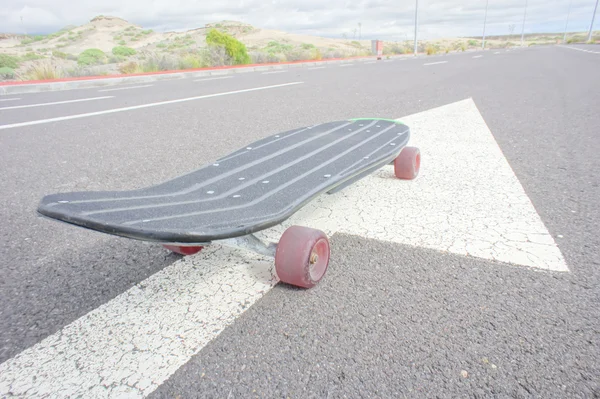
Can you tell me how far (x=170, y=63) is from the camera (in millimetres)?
14789

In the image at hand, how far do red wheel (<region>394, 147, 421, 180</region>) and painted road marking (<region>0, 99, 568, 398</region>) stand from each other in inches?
2.5

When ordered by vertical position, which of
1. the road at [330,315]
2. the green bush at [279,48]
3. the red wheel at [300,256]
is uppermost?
the red wheel at [300,256]

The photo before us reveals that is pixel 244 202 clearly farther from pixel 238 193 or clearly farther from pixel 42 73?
pixel 42 73

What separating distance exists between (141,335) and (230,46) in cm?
1738

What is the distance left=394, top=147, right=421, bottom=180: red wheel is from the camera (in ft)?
8.19

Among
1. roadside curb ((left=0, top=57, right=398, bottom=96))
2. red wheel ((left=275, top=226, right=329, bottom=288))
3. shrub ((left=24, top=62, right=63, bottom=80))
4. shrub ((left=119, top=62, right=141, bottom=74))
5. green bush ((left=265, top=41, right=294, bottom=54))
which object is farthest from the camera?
green bush ((left=265, top=41, right=294, bottom=54))

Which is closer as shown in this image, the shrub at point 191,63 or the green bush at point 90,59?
the shrub at point 191,63

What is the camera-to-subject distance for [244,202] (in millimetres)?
1465

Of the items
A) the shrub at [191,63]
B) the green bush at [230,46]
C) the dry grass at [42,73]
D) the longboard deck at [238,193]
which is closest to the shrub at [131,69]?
the shrub at [191,63]

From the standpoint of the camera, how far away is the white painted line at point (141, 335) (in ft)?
3.44

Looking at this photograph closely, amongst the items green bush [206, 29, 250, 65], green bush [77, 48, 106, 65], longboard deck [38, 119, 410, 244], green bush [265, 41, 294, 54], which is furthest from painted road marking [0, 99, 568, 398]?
green bush [265, 41, 294, 54]

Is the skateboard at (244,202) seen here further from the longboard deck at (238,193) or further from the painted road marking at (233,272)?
the painted road marking at (233,272)

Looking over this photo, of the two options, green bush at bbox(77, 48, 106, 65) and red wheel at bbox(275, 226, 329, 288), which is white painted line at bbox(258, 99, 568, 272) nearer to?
red wheel at bbox(275, 226, 329, 288)

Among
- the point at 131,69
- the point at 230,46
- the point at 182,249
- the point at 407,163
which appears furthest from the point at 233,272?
the point at 230,46
